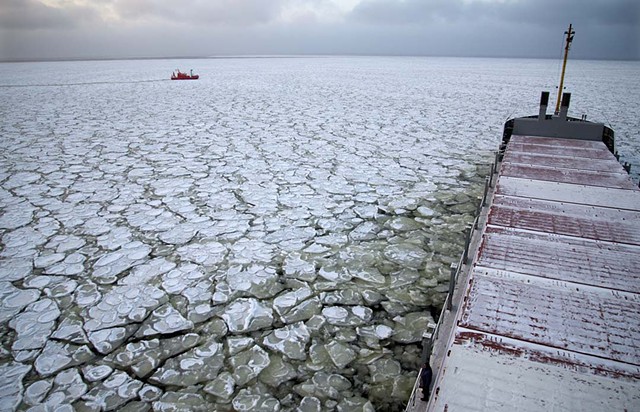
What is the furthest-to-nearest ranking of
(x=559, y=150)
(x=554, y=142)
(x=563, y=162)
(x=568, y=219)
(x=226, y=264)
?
1. (x=554, y=142)
2. (x=559, y=150)
3. (x=563, y=162)
4. (x=226, y=264)
5. (x=568, y=219)

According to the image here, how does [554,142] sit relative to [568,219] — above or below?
above

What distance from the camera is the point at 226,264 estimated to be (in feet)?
9.62

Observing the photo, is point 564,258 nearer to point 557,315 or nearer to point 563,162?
point 557,315

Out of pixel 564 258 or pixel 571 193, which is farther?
pixel 571 193

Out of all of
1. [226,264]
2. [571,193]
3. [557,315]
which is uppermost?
[571,193]

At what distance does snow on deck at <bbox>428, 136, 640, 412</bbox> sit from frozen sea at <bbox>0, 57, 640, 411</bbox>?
0.60 meters

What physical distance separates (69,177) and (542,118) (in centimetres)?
644

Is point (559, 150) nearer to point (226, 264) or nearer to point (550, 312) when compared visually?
point (550, 312)

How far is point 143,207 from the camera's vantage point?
12.9 ft

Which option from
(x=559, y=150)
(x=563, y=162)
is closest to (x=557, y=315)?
(x=563, y=162)

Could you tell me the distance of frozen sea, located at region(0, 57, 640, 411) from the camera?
191 cm

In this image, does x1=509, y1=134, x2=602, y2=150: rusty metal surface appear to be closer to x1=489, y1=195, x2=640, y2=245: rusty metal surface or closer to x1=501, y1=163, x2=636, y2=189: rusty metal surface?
x1=501, y1=163, x2=636, y2=189: rusty metal surface

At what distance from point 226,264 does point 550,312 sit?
217 centimetres

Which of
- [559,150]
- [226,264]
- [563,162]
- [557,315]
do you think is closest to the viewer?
[557,315]
